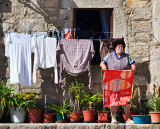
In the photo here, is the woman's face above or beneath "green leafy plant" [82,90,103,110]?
above

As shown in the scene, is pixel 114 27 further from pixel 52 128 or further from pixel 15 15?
pixel 52 128

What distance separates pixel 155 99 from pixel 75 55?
1958mm

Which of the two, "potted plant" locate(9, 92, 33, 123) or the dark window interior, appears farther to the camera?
the dark window interior

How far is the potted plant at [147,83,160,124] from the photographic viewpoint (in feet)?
23.3

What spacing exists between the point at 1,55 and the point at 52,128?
2.37m

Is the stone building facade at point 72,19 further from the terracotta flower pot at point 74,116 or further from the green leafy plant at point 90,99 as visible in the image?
the terracotta flower pot at point 74,116

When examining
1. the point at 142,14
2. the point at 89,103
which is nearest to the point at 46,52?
the point at 89,103

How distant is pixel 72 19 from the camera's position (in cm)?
841

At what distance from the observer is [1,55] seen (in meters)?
8.38

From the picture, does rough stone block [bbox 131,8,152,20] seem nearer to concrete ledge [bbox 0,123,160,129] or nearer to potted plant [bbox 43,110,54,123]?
concrete ledge [bbox 0,123,160,129]

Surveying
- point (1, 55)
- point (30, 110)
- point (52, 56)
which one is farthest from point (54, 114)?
point (1, 55)

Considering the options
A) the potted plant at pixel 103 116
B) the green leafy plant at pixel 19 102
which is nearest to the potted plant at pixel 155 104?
the potted plant at pixel 103 116

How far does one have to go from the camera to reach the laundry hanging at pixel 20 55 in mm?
7648

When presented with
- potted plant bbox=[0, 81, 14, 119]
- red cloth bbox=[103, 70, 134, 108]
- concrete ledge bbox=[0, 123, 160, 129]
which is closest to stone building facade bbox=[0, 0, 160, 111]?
potted plant bbox=[0, 81, 14, 119]
